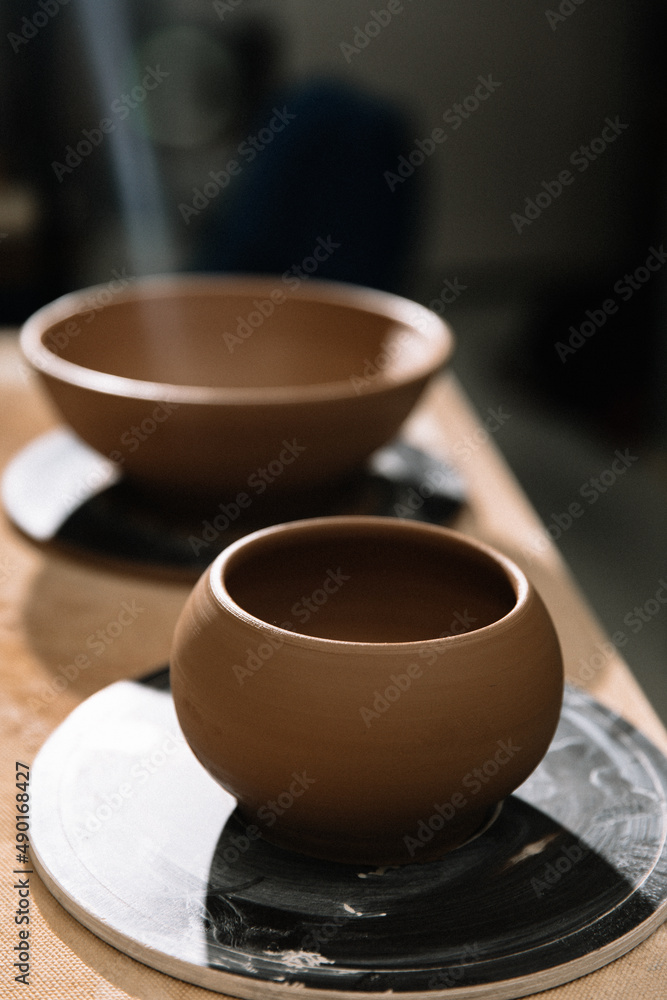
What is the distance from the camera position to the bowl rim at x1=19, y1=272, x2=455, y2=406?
2.68 ft

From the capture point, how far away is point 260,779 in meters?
0.50

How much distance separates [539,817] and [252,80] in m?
3.07

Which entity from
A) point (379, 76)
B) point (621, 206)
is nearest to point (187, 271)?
point (379, 76)
